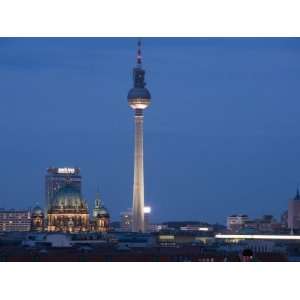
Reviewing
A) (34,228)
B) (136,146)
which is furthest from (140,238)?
(34,228)

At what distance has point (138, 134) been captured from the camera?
322 feet

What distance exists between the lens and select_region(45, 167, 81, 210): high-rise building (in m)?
117

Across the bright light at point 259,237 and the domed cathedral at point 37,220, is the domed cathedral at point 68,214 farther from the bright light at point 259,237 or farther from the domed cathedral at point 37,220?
the bright light at point 259,237

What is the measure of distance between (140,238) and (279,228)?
88.3 ft

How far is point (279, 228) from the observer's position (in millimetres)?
105875

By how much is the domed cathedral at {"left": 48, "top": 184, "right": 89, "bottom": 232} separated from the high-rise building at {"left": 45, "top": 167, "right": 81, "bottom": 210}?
1170 cm

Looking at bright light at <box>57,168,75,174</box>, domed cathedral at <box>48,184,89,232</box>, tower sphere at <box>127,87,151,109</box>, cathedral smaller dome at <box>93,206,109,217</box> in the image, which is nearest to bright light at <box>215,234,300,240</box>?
cathedral smaller dome at <box>93,206,109,217</box>

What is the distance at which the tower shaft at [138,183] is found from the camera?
95375mm

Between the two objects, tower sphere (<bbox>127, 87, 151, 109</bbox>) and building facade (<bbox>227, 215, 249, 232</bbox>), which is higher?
tower sphere (<bbox>127, 87, 151, 109</bbox>)

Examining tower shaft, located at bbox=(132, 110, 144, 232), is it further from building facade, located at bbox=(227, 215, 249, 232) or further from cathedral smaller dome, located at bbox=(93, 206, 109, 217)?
building facade, located at bbox=(227, 215, 249, 232)

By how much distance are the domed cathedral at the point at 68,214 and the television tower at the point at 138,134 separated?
12.2ft

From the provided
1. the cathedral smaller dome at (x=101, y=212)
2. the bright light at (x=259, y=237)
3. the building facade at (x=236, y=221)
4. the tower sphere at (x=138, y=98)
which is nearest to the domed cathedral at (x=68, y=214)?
the cathedral smaller dome at (x=101, y=212)
